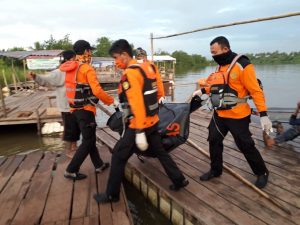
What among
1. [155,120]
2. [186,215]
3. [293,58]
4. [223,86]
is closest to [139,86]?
[155,120]

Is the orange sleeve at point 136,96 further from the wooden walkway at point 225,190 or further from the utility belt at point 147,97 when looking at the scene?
the wooden walkway at point 225,190

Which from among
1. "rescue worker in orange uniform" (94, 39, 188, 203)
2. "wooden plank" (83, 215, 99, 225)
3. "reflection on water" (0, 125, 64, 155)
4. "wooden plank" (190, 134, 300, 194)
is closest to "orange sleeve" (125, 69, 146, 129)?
"rescue worker in orange uniform" (94, 39, 188, 203)

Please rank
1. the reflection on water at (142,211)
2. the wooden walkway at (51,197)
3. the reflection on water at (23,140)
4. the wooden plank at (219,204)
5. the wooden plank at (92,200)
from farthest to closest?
the reflection on water at (23,140)
the reflection on water at (142,211)
the wooden plank at (92,200)
the wooden walkway at (51,197)
the wooden plank at (219,204)

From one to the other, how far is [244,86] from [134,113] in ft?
4.57

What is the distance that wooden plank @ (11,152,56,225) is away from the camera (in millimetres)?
3198

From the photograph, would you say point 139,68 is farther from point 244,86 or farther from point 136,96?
point 244,86

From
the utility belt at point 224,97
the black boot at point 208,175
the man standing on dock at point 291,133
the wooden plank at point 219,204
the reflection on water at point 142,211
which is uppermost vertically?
the utility belt at point 224,97

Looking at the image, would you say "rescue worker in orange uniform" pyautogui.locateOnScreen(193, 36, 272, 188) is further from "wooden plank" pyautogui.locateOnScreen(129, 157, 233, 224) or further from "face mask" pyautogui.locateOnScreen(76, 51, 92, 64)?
"face mask" pyautogui.locateOnScreen(76, 51, 92, 64)

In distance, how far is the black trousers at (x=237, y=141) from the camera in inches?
134

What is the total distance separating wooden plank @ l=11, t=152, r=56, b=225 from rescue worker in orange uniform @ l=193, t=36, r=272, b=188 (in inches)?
98.3

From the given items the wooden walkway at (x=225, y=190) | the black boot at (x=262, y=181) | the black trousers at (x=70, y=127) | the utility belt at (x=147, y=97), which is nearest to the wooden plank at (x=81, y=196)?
the black trousers at (x=70, y=127)

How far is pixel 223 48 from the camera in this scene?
334cm

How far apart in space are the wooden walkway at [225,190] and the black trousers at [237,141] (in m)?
0.28

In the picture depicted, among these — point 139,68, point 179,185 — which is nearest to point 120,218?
point 179,185
